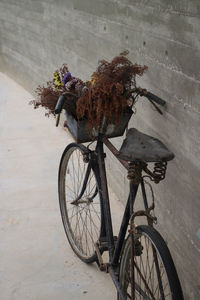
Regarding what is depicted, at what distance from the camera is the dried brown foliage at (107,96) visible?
Answer: 209 centimetres

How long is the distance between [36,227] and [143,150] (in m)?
1.62

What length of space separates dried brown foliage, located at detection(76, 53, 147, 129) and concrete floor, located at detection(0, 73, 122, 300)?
3.45 ft

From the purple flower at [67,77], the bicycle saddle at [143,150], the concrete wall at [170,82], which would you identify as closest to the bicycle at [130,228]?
the bicycle saddle at [143,150]

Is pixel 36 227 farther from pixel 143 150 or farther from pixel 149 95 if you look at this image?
pixel 143 150

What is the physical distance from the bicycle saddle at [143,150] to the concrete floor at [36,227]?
1041mm

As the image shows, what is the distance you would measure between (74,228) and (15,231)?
1.36 feet

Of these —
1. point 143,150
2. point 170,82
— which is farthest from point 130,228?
point 170,82

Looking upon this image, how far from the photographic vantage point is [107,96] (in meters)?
2.09

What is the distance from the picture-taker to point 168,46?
2.28 meters

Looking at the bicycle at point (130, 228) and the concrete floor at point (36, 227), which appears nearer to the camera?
the bicycle at point (130, 228)

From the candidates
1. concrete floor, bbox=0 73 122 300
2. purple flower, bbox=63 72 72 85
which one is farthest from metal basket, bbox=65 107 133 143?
concrete floor, bbox=0 73 122 300

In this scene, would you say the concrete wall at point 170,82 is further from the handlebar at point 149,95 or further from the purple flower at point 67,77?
the purple flower at point 67,77

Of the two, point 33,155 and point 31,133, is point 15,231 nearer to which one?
point 33,155

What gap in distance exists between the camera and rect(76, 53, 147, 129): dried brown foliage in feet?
6.84
